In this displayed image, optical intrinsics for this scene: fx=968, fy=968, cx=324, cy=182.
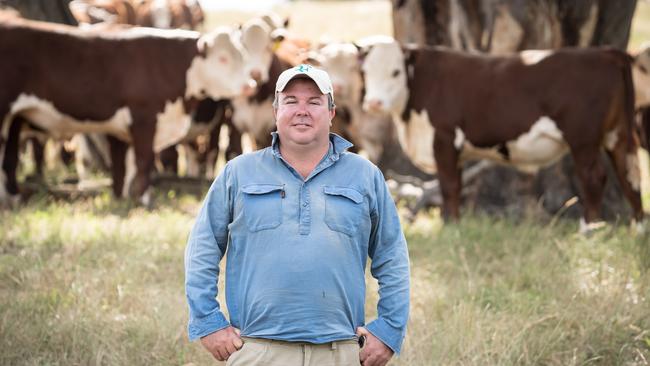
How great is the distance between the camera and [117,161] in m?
11.1

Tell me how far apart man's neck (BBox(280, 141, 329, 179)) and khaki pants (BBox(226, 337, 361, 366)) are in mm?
629

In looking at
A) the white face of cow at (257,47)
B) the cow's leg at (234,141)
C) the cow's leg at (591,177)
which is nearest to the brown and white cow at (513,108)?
the cow's leg at (591,177)

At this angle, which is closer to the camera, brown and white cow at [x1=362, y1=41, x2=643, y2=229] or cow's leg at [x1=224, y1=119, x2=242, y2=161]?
brown and white cow at [x1=362, y1=41, x2=643, y2=229]

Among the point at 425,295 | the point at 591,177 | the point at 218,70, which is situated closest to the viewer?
the point at 425,295

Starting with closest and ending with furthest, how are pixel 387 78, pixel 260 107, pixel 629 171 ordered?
pixel 629 171 → pixel 387 78 → pixel 260 107

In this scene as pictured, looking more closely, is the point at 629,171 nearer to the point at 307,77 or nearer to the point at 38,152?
the point at 307,77

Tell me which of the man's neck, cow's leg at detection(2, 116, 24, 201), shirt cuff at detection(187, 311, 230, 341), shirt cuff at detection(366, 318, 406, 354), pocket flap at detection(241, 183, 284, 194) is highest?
the man's neck

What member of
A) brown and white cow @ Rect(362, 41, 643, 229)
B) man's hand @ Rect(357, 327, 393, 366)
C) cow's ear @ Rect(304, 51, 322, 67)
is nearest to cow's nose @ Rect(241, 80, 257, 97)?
cow's ear @ Rect(304, 51, 322, 67)

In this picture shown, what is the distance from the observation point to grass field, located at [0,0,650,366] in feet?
17.0

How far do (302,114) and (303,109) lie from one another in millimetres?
19

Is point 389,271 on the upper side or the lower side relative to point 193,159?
upper

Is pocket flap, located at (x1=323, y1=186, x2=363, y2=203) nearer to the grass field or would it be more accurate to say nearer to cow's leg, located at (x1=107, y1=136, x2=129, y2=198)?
the grass field

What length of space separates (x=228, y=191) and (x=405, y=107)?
6358mm

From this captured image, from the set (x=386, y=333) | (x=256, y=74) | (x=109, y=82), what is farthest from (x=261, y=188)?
(x=256, y=74)
